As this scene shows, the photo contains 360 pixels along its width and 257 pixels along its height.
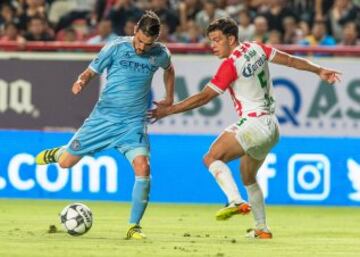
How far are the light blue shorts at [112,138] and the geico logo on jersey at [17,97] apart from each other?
7424 millimetres

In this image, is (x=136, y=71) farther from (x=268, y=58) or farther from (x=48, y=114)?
(x=48, y=114)

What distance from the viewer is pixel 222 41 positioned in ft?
41.5

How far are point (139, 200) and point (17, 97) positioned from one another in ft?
27.8

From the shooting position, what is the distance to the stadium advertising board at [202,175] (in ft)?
60.4

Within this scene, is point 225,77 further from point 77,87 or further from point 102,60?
point 77,87

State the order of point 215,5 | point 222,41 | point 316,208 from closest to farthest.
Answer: point 222,41, point 316,208, point 215,5

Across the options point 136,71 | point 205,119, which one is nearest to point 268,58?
point 136,71

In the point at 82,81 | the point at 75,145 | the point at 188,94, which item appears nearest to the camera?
the point at 82,81

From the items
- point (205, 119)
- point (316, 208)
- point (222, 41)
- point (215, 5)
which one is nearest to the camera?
point (222, 41)

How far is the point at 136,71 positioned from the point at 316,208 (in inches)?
235

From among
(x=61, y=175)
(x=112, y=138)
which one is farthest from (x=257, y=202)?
(x=61, y=175)

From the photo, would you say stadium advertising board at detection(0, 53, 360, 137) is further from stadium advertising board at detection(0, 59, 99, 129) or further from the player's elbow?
the player's elbow

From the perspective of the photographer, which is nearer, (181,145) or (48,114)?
(181,145)

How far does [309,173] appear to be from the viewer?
1836cm
